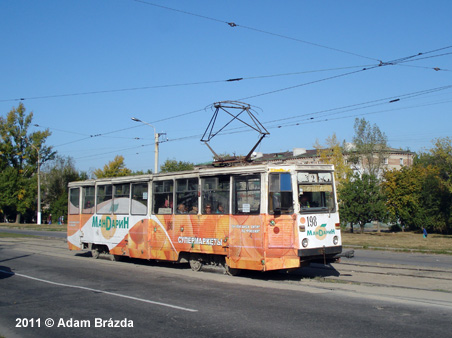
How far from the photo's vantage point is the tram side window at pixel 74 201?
66.7 feet

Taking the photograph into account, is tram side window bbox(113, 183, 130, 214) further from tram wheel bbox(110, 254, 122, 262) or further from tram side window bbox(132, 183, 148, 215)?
tram wheel bbox(110, 254, 122, 262)

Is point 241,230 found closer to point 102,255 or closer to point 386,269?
point 386,269

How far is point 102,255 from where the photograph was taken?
19047mm

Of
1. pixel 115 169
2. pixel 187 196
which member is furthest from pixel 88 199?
pixel 115 169

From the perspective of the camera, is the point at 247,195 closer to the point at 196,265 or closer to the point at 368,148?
the point at 196,265

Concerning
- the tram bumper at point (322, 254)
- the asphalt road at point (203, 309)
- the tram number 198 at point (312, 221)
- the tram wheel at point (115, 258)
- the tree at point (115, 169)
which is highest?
the tree at point (115, 169)

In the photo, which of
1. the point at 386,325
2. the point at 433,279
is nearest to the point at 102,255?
the point at 433,279

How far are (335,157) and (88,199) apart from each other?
138ft

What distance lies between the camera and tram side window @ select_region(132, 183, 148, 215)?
16.4 meters

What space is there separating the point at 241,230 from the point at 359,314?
522 centimetres

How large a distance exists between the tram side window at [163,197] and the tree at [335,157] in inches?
1575

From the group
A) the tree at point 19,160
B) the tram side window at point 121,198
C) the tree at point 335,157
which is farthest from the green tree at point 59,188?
the tram side window at point 121,198

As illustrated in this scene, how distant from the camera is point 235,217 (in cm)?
1296

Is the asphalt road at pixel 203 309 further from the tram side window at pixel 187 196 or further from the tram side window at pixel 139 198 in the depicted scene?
the tram side window at pixel 139 198
